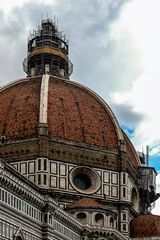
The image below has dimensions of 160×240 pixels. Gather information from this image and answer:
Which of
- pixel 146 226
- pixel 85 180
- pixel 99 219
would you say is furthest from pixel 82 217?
pixel 146 226

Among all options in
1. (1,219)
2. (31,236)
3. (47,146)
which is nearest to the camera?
(1,219)

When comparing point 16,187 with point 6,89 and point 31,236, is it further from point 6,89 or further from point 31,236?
point 6,89

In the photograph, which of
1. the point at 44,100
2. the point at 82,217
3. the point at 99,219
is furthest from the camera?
the point at 44,100

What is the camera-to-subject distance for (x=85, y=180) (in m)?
74.3

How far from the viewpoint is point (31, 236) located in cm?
5378

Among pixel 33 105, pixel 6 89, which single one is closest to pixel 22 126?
pixel 33 105

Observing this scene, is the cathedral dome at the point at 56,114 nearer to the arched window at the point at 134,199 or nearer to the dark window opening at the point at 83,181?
the dark window opening at the point at 83,181

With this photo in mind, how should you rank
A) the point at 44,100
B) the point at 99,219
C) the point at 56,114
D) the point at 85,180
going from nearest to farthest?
the point at 99,219
the point at 85,180
the point at 56,114
the point at 44,100

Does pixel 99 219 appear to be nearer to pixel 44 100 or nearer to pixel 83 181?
pixel 83 181

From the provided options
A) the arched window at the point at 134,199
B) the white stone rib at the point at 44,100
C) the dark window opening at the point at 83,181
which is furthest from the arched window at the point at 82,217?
the arched window at the point at 134,199

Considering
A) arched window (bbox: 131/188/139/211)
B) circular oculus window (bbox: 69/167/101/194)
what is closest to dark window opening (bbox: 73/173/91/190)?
circular oculus window (bbox: 69/167/101/194)

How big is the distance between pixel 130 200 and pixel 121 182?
8.90 ft

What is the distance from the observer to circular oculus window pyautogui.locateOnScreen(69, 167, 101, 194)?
239 feet

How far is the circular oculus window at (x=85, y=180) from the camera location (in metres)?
72.9
